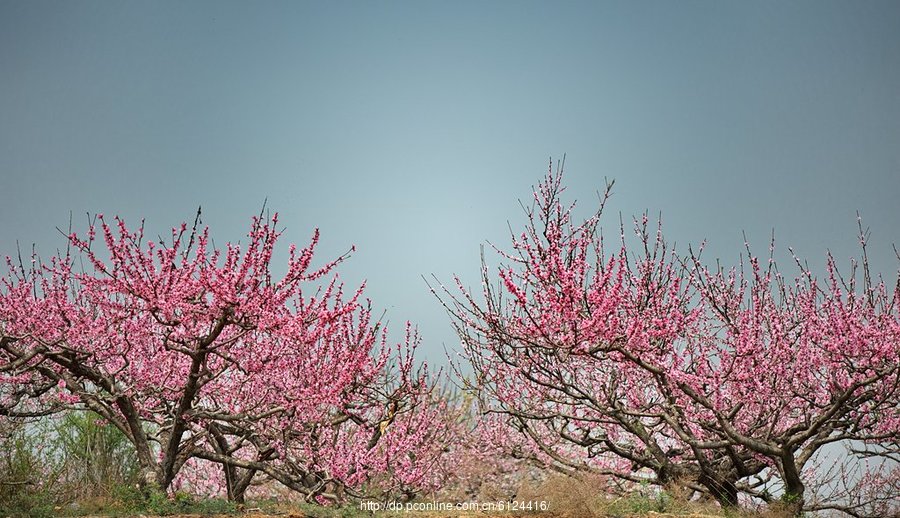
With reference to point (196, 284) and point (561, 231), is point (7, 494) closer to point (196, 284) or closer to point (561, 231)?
point (196, 284)

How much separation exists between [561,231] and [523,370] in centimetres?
217

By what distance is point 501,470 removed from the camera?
1798 cm

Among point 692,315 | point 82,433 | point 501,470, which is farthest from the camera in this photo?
point 501,470

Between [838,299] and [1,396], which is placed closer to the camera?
[838,299]

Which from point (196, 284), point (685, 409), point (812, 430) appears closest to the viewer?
point (196, 284)

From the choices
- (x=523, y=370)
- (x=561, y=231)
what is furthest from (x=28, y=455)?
(x=561, y=231)

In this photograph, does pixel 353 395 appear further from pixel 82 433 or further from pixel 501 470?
pixel 501 470

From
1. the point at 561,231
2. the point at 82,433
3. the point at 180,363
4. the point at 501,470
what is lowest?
the point at 501,470

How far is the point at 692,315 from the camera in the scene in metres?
12.3

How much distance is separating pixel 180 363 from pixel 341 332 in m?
2.87

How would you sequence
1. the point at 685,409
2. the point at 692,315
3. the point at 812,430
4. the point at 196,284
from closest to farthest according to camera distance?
the point at 196,284 < the point at 812,430 < the point at 685,409 < the point at 692,315

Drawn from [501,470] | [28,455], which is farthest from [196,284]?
[501,470]

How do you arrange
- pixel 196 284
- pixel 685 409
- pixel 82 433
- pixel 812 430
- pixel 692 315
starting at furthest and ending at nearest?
pixel 82 433
pixel 692 315
pixel 685 409
pixel 812 430
pixel 196 284

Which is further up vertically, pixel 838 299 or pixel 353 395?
pixel 838 299
